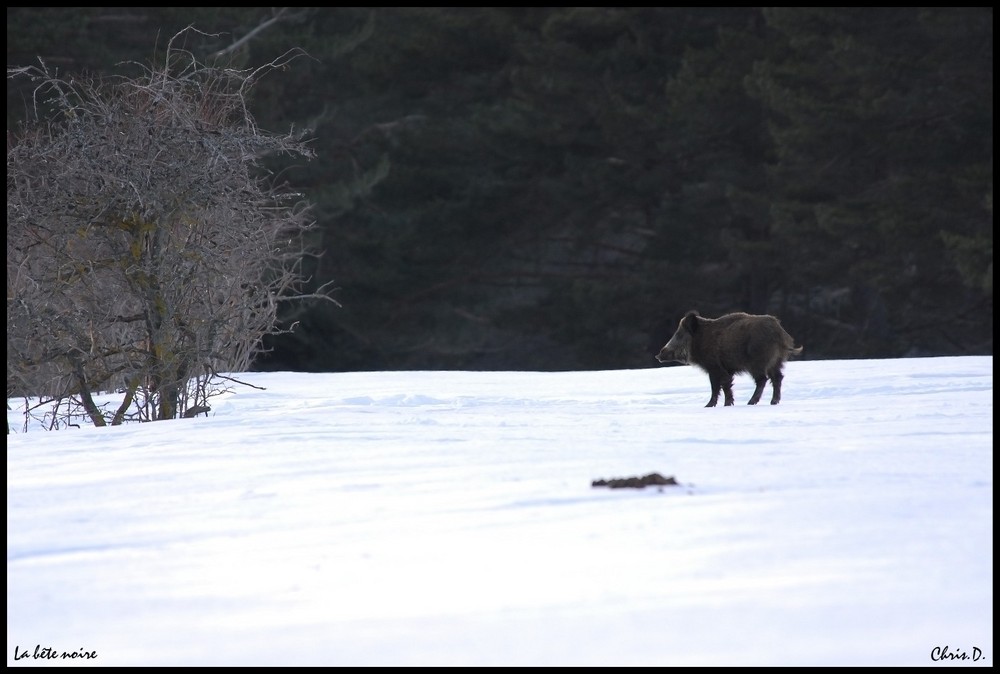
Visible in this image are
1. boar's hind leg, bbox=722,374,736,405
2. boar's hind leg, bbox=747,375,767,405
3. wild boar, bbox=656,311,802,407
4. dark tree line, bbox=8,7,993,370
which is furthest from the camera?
dark tree line, bbox=8,7,993,370

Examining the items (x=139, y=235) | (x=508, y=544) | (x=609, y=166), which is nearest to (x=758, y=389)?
(x=139, y=235)

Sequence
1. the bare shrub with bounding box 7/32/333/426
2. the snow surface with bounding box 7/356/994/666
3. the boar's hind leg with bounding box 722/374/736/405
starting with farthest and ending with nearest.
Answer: the boar's hind leg with bounding box 722/374/736/405 → the bare shrub with bounding box 7/32/333/426 → the snow surface with bounding box 7/356/994/666

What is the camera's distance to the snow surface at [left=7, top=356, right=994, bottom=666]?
14.0 feet

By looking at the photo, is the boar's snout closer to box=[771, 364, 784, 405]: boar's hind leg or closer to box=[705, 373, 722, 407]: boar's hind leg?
box=[705, 373, 722, 407]: boar's hind leg

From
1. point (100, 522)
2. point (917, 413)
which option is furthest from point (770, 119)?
point (100, 522)

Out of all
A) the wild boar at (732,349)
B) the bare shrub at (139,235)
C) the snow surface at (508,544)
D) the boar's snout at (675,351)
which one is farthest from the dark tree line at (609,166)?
the snow surface at (508,544)

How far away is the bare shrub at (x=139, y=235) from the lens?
32.7 feet

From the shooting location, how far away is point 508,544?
534 centimetres

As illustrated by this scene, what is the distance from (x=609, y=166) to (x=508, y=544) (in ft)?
85.6

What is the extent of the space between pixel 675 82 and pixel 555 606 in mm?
25797

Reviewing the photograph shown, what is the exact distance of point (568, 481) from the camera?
659 cm

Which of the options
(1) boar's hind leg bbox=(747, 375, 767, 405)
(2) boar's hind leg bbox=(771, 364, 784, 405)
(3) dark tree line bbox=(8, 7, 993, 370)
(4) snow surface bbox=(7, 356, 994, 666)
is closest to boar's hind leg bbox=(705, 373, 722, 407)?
(1) boar's hind leg bbox=(747, 375, 767, 405)

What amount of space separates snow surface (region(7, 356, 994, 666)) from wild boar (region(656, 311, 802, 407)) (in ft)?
5.17

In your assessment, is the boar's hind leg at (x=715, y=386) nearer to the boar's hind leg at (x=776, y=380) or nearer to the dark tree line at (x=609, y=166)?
the boar's hind leg at (x=776, y=380)
